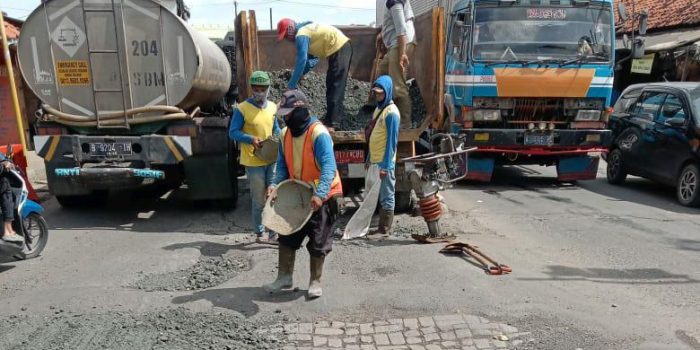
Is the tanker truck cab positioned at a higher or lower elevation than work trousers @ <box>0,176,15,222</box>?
higher

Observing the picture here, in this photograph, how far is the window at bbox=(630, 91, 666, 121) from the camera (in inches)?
336

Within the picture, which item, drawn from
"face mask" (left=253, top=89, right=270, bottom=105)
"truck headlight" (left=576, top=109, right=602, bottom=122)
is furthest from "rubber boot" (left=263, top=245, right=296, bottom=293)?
"truck headlight" (left=576, top=109, right=602, bottom=122)

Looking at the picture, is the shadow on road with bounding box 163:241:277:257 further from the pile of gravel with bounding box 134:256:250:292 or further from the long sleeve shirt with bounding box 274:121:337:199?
the long sleeve shirt with bounding box 274:121:337:199

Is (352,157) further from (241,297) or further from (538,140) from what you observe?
(538,140)

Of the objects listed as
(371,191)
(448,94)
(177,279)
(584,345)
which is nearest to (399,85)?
(371,191)

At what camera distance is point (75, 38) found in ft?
20.0

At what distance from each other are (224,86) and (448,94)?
386 cm

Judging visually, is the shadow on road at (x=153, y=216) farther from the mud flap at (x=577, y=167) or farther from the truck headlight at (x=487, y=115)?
the mud flap at (x=577, y=167)

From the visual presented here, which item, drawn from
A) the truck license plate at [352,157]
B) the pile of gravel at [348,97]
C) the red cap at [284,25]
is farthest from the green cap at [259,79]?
the pile of gravel at [348,97]

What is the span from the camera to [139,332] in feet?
11.6

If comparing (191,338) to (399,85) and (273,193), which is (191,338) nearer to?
(273,193)

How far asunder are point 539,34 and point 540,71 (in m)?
0.66

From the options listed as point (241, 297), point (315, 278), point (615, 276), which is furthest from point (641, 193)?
point (241, 297)

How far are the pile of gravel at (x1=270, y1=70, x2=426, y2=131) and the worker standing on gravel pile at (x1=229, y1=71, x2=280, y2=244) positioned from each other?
1.50 m
